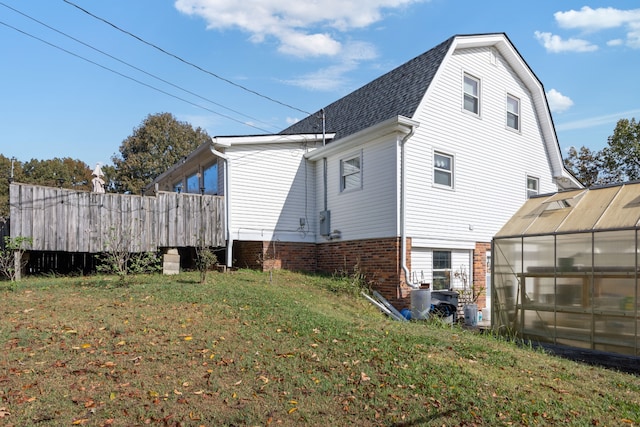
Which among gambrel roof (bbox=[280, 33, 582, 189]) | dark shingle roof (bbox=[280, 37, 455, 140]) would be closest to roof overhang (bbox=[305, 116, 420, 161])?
gambrel roof (bbox=[280, 33, 582, 189])

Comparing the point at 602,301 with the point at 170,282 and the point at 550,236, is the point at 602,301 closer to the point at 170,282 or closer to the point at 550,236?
the point at 550,236

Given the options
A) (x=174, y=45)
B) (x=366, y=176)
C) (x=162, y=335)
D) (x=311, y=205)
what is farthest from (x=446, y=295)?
(x=174, y=45)

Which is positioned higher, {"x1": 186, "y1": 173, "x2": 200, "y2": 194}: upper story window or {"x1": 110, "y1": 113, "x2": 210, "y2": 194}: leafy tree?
{"x1": 110, "y1": 113, "x2": 210, "y2": 194}: leafy tree

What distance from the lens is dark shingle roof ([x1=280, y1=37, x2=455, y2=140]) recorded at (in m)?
12.6

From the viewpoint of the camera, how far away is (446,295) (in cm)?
1173

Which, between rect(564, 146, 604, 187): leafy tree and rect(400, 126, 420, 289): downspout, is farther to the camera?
rect(564, 146, 604, 187): leafy tree

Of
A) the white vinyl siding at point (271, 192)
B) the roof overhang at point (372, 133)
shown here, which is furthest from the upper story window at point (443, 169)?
the white vinyl siding at point (271, 192)

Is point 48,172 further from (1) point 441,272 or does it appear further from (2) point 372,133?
(1) point 441,272

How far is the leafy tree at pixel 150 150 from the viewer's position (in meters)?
35.2

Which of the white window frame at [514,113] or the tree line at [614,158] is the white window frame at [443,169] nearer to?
the white window frame at [514,113]

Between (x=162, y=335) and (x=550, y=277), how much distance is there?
7.86 meters

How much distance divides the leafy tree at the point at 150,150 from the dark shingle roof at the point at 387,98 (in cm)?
2173

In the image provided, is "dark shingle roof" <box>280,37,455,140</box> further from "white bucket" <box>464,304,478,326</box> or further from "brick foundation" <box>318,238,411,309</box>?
"white bucket" <box>464,304,478,326</box>

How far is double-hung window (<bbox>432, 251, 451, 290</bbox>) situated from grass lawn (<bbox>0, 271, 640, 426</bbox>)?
15.0 feet
